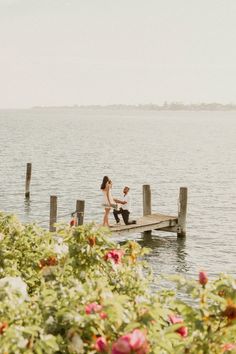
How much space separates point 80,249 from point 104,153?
248ft

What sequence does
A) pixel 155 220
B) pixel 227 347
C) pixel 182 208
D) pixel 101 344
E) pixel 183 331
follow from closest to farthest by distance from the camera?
pixel 101 344
pixel 227 347
pixel 183 331
pixel 155 220
pixel 182 208

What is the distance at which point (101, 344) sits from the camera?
371 centimetres

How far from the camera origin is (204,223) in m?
31.2

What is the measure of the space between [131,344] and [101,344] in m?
0.32

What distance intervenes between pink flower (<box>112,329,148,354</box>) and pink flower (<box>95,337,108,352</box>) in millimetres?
227

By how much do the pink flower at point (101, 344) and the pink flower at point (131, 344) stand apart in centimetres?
23

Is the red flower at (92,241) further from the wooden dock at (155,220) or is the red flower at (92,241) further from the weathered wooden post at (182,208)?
the weathered wooden post at (182,208)

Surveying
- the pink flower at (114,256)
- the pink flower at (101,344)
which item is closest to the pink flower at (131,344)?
the pink flower at (101,344)

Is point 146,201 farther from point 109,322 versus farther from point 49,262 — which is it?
point 109,322

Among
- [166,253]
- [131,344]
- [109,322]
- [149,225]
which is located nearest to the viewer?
[131,344]

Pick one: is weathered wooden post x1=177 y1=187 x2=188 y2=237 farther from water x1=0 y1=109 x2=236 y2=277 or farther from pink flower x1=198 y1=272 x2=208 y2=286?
pink flower x1=198 y1=272 x2=208 y2=286

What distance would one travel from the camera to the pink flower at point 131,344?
346 cm

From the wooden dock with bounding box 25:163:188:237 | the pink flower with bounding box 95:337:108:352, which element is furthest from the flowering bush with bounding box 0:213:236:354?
the wooden dock with bounding box 25:163:188:237

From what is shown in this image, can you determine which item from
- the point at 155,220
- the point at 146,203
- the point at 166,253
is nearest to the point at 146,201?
the point at 146,203
